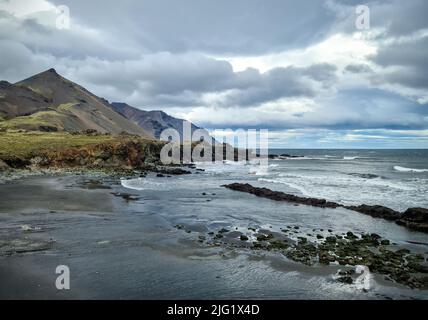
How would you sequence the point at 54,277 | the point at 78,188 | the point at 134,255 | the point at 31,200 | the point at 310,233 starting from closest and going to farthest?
the point at 54,277, the point at 134,255, the point at 310,233, the point at 31,200, the point at 78,188

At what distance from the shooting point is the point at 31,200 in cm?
3456

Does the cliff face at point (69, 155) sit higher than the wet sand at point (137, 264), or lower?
higher

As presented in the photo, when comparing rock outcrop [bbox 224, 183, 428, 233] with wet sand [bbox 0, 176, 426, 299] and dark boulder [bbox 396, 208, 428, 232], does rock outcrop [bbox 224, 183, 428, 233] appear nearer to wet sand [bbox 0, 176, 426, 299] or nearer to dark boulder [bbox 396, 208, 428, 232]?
dark boulder [bbox 396, 208, 428, 232]

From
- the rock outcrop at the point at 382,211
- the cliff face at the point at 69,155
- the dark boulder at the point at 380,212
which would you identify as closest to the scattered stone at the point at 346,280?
the rock outcrop at the point at 382,211

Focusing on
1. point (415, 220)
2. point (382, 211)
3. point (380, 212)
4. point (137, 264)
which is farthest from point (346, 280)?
point (382, 211)

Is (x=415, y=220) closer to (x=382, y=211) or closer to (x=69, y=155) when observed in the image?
(x=382, y=211)

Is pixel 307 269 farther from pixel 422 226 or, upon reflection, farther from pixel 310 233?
pixel 422 226

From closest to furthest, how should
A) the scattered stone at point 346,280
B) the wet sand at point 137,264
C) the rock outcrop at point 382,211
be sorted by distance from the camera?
the wet sand at point 137,264
the scattered stone at point 346,280
the rock outcrop at point 382,211

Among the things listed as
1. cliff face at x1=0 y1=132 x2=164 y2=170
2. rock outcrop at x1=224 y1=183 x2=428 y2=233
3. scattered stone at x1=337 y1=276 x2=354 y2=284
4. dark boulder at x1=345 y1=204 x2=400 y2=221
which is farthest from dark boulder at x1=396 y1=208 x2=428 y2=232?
cliff face at x1=0 y1=132 x2=164 y2=170

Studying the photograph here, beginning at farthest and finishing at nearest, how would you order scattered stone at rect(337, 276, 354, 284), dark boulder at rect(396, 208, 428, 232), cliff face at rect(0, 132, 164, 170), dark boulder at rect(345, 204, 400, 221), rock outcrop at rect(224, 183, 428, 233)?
cliff face at rect(0, 132, 164, 170) < dark boulder at rect(345, 204, 400, 221) < rock outcrop at rect(224, 183, 428, 233) < dark boulder at rect(396, 208, 428, 232) < scattered stone at rect(337, 276, 354, 284)

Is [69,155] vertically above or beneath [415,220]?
above

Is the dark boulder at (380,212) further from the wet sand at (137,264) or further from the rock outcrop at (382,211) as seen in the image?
the wet sand at (137,264)
